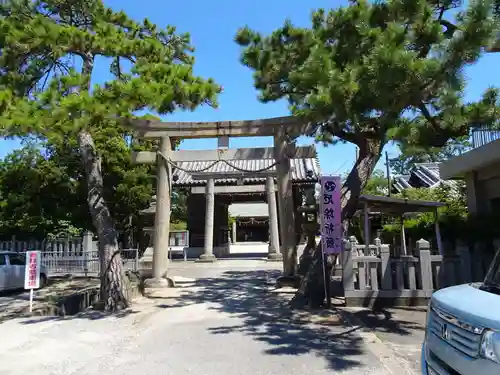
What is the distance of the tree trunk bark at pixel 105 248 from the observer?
32.5 ft

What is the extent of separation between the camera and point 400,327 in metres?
7.85

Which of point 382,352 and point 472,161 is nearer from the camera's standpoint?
point 382,352

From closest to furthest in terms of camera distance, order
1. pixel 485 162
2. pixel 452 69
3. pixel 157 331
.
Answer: pixel 452 69 < pixel 157 331 < pixel 485 162

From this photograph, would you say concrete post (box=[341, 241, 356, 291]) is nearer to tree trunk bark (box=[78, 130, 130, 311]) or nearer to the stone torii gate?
the stone torii gate

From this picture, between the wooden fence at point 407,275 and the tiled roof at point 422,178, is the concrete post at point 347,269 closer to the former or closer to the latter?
the wooden fence at point 407,275

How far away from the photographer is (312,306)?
30.5 feet

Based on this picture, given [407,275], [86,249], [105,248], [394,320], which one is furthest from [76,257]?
[394,320]

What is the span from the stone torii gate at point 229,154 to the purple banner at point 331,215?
3.13 m

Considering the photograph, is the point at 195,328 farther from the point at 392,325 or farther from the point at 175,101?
the point at 175,101

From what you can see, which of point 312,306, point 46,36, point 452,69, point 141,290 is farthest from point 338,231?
point 46,36

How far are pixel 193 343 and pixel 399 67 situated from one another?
5.06m

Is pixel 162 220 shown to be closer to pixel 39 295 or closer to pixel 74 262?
pixel 39 295

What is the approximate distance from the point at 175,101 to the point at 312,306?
5.02 meters

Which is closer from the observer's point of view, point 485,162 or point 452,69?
point 452,69
